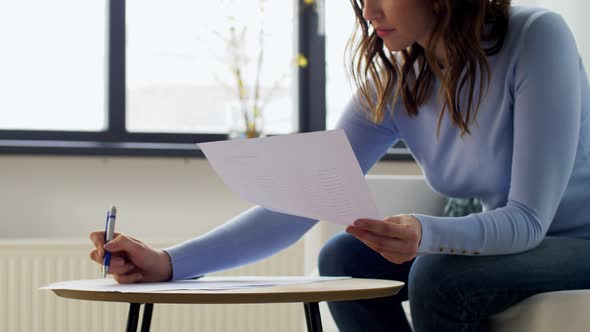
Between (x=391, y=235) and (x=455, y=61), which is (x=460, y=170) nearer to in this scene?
(x=455, y=61)

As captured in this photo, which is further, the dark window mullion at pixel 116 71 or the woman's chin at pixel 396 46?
the dark window mullion at pixel 116 71

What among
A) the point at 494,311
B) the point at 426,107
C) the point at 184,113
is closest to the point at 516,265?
the point at 494,311

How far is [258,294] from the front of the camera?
0.91m

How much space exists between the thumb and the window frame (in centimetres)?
161

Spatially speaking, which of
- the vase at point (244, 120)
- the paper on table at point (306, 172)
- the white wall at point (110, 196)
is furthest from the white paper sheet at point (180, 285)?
the vase at point (244, 120)

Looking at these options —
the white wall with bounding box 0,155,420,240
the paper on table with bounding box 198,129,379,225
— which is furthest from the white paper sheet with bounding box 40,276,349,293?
the white wall with bounding box 0,155,420,240

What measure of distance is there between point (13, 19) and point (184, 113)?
26.4 inches

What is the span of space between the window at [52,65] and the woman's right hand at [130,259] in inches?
70.9

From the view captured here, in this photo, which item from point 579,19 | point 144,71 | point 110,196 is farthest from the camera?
point 144,71

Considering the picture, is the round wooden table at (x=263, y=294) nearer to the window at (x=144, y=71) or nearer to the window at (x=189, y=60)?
the window at (x=144, y=71)

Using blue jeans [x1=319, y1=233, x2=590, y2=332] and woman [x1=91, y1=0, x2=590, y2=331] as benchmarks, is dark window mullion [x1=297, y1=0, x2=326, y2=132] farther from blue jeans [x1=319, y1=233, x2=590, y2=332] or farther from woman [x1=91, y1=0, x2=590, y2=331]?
blue jeans [x1=319, y1=233, x2=590, y2=332]

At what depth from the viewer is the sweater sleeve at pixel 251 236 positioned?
1.23 m

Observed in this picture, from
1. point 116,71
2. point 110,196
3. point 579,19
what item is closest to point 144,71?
point 116,71

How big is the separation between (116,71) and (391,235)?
83.0 inches
